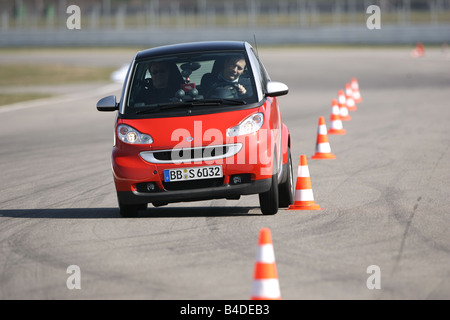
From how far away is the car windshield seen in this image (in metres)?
9.04

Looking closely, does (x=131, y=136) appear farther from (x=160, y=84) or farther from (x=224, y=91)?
(x=224, y=91)

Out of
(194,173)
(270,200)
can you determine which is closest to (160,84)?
(194,173)

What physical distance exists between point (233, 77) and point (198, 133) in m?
1.03

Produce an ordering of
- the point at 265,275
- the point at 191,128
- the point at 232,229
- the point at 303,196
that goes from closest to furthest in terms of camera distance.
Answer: the point at 265,275
the point at 232,229
the point at 191,128
the point at 303,196

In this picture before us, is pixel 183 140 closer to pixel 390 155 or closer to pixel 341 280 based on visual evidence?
pixel 341 280

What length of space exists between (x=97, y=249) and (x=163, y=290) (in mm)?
1635

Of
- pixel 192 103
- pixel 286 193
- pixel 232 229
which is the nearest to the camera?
pixel 232 229

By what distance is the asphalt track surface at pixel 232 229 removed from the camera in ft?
20.5

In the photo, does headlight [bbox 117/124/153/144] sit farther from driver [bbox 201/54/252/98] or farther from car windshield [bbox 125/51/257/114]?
driver [bbox 201/54/252/98]

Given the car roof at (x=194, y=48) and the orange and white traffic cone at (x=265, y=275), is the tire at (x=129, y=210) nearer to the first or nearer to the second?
the car roof at (x=194, y=48)

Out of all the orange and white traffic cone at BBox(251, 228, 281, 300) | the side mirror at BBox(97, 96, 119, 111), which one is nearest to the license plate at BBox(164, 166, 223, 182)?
the side mirror at BBox(97, 96, 119, 111)

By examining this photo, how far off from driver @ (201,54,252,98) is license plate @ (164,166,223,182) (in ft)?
3.45

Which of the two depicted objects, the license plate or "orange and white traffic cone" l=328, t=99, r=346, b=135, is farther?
"orange and white traffic cone" l=328, t=99, r=346, b=135

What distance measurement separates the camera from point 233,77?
9297 millimetres
